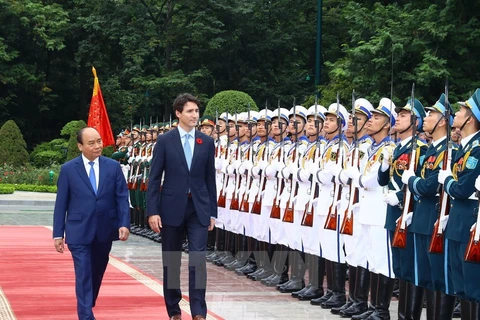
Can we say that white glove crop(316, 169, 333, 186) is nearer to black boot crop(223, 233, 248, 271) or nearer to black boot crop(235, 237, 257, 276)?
black boot crop(235, 237, 257, 276)

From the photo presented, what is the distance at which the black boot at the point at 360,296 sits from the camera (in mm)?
9688

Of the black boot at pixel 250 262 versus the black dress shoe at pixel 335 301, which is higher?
the black boot at pixel 250 262

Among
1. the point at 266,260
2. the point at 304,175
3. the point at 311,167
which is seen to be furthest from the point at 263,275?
the point at 311,167

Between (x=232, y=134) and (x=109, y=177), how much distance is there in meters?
5.40

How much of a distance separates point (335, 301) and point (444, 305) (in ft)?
7.94

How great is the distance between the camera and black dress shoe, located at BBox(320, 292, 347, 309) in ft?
33.4

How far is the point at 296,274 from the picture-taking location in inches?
458

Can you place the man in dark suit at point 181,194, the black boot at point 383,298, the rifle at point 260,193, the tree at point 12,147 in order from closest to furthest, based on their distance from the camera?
the man in dark suit at point 181,194
the black boot at point 383,298
the rifle at point 260,193
the tree at point 12,147

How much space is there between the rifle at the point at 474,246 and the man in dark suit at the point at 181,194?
2590mm

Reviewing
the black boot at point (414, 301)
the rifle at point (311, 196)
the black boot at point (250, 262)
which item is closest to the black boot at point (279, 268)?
the black boot at point (250, 262)

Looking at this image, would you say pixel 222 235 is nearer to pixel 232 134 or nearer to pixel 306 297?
pixel 232 134

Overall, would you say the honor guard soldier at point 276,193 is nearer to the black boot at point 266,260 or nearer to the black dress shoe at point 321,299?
the black boot at point 266,260

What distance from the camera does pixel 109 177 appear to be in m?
9.05

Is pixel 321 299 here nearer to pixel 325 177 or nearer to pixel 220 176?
pixel 325 177
